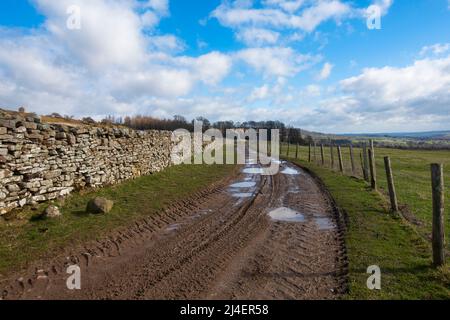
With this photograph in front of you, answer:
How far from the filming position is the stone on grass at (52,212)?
8852mm

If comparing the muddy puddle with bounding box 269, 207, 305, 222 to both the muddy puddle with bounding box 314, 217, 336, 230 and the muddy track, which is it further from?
the muddy puddle with bounding box 314, 217, 336, 230

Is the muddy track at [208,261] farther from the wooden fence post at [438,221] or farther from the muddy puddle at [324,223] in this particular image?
the wooden fence post at [438,221]

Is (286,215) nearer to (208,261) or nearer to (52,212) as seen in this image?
(208,261)

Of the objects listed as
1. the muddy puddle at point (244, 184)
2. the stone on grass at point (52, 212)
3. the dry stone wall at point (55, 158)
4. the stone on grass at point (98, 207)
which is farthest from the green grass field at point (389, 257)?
the dry stone wall at point (55, 158)

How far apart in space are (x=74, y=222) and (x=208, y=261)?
4.67 m

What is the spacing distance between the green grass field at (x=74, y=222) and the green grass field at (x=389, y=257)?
20.0ft

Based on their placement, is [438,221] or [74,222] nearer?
[438,221]

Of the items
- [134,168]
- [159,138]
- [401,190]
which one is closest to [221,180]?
[134,168]

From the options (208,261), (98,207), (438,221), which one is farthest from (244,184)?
(438,221)

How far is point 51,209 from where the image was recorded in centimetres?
901

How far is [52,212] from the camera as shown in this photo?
8953 mm

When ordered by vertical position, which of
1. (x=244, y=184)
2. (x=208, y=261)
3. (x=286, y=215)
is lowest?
(x=208, y=261)

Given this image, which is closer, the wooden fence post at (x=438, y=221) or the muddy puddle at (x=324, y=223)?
the wooden fence post at (x=438, y=221)
